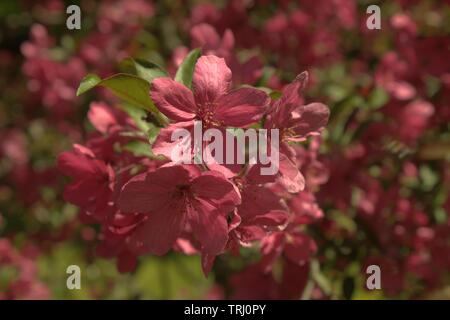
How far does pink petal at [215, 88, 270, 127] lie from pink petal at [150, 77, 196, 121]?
66 mm

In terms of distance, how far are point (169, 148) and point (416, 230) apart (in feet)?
3.98

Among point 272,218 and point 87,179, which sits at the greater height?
point 87,179

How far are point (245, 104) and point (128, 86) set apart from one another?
27 cm

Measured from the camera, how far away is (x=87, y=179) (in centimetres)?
147

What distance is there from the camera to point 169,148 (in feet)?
3.84

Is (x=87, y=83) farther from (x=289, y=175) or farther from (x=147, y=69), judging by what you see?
(x=289, y=175)

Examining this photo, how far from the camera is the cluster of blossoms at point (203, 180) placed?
1.20 m

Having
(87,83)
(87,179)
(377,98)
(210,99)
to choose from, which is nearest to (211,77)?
(210,99)

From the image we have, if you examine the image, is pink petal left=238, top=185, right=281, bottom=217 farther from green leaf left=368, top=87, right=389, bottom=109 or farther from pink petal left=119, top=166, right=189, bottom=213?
green leaf left=368, top=87, right=389, bottom=109

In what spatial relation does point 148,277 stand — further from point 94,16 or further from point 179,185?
point 179,185

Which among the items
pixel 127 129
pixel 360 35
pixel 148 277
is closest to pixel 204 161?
pixel 127 129

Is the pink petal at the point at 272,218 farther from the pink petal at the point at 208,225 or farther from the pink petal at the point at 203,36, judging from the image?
the pink petal at the point at 203,36

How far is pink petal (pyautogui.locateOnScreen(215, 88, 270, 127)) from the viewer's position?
48.2 inches

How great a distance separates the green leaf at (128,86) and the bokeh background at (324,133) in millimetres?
383
